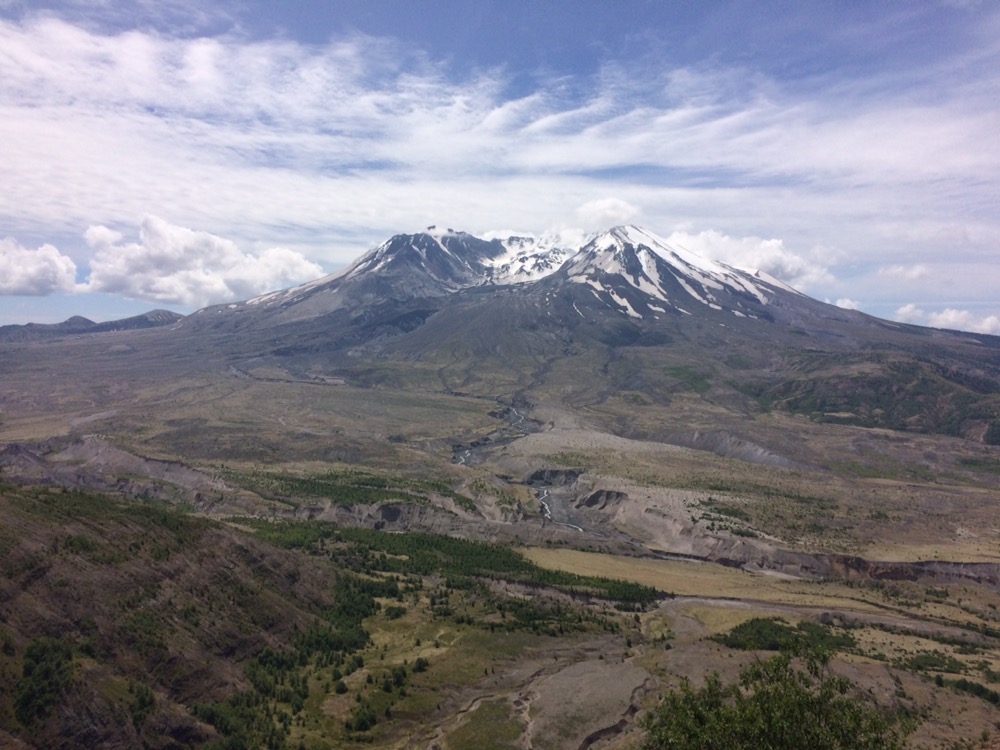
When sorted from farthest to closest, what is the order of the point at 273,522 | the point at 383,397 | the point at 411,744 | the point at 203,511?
the point at 383,397 < the point at 203,511 < the point at 273,522 < the point at 411,744

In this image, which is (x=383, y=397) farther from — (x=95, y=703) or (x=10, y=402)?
(x=95, y=703)

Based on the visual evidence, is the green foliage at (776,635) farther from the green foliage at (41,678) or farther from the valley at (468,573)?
the green foliage at (41,678)

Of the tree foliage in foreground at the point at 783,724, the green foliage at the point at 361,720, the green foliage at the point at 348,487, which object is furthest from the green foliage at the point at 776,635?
the green foliage at the point at 348,487

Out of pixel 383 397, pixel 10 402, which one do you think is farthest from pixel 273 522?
pixel 10 402

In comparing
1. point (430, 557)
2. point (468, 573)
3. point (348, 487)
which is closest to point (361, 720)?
point (468, 573)

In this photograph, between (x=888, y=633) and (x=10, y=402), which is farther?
(x=10, y=402)

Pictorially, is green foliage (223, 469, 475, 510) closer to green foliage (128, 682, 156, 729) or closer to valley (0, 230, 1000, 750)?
valley (0, 230, 1000, 750)
